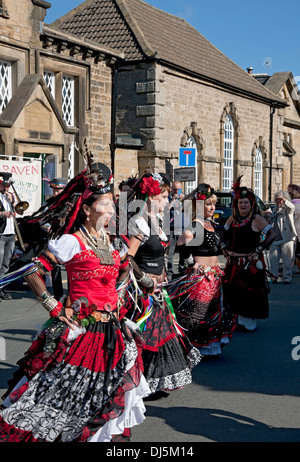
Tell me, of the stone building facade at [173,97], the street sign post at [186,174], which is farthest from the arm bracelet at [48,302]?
the stone building facade at [173,97]

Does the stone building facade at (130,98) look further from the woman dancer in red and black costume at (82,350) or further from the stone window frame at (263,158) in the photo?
the woman dancer in red and black costume at (82,350)

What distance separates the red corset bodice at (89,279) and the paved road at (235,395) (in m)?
1.13

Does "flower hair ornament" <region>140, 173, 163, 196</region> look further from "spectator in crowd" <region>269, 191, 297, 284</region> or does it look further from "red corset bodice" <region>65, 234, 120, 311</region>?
"spectator in crowd" <region>269, 191, 297, 284</region>

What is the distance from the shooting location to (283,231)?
12734 millimetres

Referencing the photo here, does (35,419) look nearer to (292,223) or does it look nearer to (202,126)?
(292,223)

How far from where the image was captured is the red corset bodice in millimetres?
4066

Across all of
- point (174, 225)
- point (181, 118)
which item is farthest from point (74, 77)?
point (174, 225)

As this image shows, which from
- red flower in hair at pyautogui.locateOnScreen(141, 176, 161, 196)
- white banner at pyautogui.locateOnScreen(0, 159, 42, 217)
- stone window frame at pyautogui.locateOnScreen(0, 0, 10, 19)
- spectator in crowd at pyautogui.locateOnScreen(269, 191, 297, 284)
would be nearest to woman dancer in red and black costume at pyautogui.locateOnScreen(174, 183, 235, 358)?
red flower in hair at pyautogui.locateOnScreen(141, 176, 161, 196)

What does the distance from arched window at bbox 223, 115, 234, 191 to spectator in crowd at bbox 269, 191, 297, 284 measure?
1551 cm

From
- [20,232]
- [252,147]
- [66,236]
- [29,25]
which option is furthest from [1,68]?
[252,147]

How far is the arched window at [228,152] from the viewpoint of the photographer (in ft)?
92.7

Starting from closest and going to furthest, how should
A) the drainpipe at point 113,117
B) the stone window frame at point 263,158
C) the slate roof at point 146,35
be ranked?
the drainpipe at point 113,117
the slate roof at point 146,35
the stone window frame at point 263,158

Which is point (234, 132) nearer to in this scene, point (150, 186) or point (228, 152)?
point (228, 152)

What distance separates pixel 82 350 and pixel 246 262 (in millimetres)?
4531
